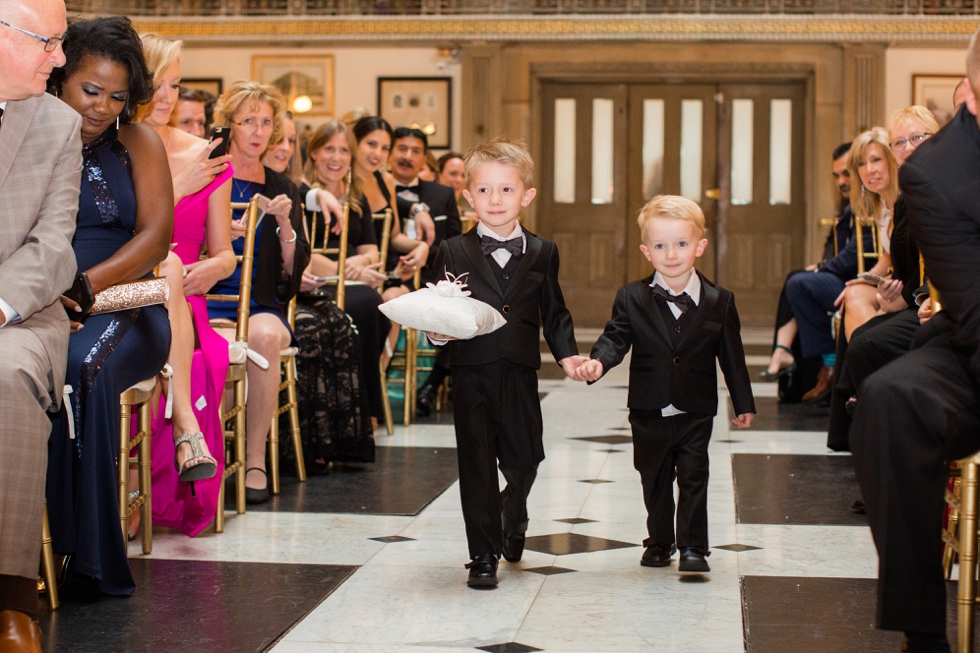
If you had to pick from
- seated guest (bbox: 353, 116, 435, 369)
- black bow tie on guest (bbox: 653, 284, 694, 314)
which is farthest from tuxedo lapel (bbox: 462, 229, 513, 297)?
seated guest (bbox: 353, 116, 435, 369)

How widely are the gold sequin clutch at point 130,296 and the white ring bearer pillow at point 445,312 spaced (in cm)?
64

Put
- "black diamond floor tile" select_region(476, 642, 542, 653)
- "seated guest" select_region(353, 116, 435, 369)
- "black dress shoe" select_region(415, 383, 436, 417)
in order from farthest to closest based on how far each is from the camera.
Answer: "black dress shoe" select_region(415, 383, 436, 417), "seated guest" select_region(353, 116, 435, 369), "black diamond floor tile" select_region(476, 642, 542, 653)

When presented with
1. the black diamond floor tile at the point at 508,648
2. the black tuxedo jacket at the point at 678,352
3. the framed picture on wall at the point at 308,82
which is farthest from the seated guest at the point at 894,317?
the framed picture on wall at the point at 308,82

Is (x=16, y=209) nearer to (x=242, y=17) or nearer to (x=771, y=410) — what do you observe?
(x=771, y=410)

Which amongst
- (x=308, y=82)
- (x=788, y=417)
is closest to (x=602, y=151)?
(x=308, y=82)

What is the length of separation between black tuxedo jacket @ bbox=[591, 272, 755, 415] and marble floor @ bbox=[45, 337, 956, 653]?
1.48 ft

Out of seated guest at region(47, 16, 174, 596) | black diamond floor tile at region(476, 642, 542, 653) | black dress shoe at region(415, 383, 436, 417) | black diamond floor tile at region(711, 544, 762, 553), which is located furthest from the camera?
black dress shoe at region(415, 383, 436, 417)

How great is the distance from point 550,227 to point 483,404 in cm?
999

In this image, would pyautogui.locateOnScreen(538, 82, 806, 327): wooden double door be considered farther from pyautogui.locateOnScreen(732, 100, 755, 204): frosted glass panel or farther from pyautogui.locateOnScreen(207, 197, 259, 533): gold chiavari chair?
pyautogui.locateOnScreen(207, 197, 259, 533): gold chiavari chair

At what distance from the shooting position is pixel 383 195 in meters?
6.39

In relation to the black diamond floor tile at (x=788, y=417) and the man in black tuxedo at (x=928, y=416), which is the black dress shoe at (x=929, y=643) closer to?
the man in black tuxedo at (x=928, y=416)

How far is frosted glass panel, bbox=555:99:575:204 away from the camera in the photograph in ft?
41.3

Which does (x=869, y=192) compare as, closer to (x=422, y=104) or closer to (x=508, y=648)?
(x=508, y=648)

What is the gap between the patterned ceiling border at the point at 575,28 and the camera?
11.8 metres
